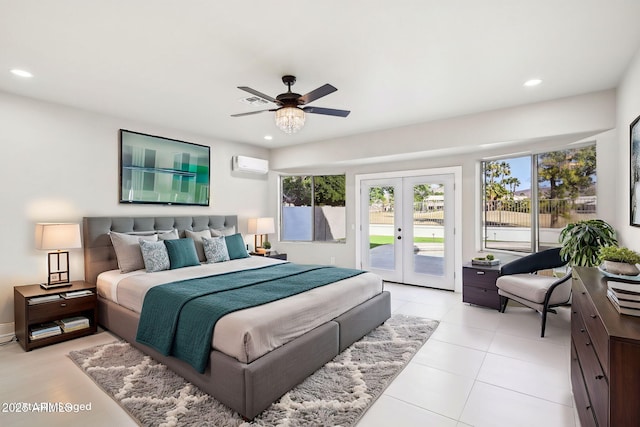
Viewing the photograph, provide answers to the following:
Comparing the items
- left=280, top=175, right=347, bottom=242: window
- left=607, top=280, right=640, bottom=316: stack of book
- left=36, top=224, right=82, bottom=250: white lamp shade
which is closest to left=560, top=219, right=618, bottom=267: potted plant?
left=607, top=280, right=640, bottom=316: stack of book

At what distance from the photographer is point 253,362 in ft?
6.90

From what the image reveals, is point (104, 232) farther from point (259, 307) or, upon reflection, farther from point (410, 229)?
point (410, 229)

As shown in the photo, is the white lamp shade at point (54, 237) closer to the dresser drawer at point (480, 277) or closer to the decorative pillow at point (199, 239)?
the decorative pillow at point (199, 239)

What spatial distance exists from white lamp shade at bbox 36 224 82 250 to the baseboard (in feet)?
3.04

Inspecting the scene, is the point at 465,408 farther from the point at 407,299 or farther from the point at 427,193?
the point at 427,193

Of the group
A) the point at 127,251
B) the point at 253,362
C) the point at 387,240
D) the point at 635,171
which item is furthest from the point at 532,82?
the point at 127,251

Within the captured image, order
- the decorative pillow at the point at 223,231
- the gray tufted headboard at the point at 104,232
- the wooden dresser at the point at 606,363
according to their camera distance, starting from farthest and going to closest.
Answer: the decorative pillow at the point at 223,231 → the gray tufted headboard at the point at 104,232 → the wooden dresser at the point at 606,363

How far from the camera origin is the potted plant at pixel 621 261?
2010mm

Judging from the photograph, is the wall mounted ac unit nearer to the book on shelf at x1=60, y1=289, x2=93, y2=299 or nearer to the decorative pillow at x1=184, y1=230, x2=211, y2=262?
the decorative pillow at x1=184, y1=230, x2=211, y2=262

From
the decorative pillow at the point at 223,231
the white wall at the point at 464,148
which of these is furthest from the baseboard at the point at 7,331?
the white wall at the point at 464,148

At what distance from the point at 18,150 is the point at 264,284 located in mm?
3035

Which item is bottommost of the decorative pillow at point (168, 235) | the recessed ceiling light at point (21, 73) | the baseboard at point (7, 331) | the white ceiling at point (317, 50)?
the baseboard at point (7, 331)

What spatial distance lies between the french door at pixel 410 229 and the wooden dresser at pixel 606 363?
3.38m

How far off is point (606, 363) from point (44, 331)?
4355 millimetres
